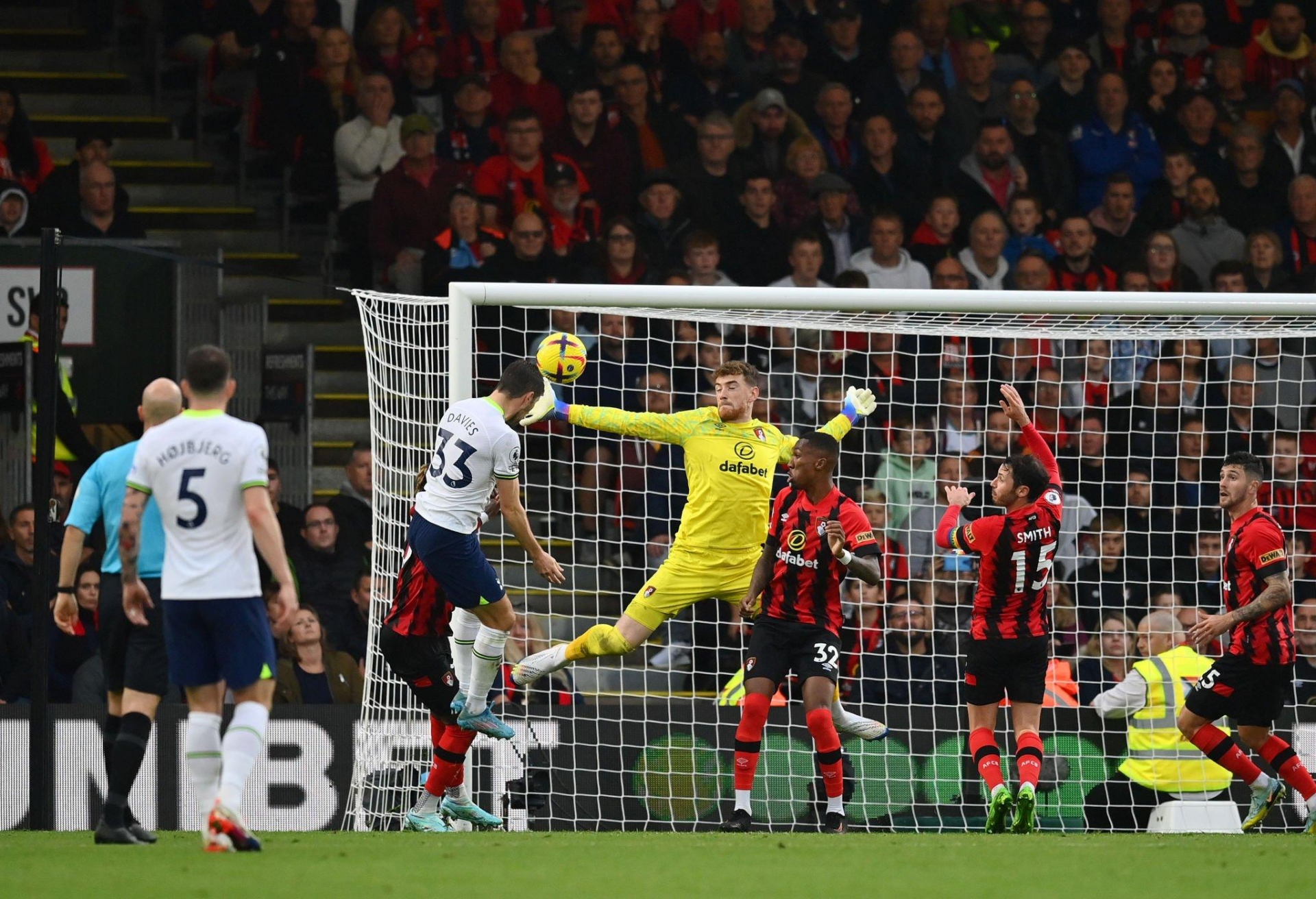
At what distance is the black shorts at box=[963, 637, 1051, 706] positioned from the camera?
31.7 ft

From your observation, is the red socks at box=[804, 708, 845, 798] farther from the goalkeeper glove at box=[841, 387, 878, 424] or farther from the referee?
the referee

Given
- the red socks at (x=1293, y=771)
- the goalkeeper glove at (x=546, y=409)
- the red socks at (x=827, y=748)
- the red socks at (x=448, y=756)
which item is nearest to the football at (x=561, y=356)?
Result: the goalkeeper glove at (x=546, y=409)

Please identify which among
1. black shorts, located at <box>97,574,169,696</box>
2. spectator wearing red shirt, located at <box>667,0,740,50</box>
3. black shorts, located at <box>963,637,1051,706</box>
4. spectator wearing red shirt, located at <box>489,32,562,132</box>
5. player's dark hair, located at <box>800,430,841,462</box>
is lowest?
black shorts, located at <box>963,637,1051,706</box>

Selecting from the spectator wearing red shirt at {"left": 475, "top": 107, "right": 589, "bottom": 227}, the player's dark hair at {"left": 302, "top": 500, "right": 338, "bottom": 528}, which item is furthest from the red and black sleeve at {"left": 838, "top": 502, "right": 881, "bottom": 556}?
the spectator wearing red shirt at {"left": 475, "top": 107, "right": 589, "bottom": 227}

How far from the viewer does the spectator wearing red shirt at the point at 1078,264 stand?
1493cm

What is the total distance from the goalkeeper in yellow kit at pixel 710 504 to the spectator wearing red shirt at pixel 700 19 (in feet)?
21.2

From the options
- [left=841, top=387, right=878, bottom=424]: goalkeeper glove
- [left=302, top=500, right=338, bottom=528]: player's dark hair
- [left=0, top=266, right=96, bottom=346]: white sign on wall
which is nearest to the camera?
[left=841, top=387, right=878, bottom=424]: goalkeeper glove

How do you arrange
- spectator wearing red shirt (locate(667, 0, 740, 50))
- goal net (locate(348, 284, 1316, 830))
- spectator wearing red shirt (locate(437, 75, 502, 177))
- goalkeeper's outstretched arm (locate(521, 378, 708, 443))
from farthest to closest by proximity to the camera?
spectator wearing red shirt (locate(667, 0, 740, 50)) < spectator wearing red shirt (locate(437, 75, 502, 177)) < goal net (locate(348, 284, 1316, 830)) < goalkeeper's outstretched arm (locate(521, 378, 708, 443))

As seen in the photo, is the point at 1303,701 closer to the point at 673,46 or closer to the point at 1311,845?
the point at 1311,845

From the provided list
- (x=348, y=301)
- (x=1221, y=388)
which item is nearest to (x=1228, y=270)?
(x=1221, y=388)

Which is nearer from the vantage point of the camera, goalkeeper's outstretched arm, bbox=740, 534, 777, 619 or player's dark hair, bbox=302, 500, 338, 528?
goalkeeper's outstretched arm, bbox=740, 534, 777, 619

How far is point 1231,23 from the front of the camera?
17.0 metres

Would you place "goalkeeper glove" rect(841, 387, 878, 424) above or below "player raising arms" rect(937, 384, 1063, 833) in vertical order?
above

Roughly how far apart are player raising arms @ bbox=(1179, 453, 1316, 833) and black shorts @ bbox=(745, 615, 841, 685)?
6.45 feet
